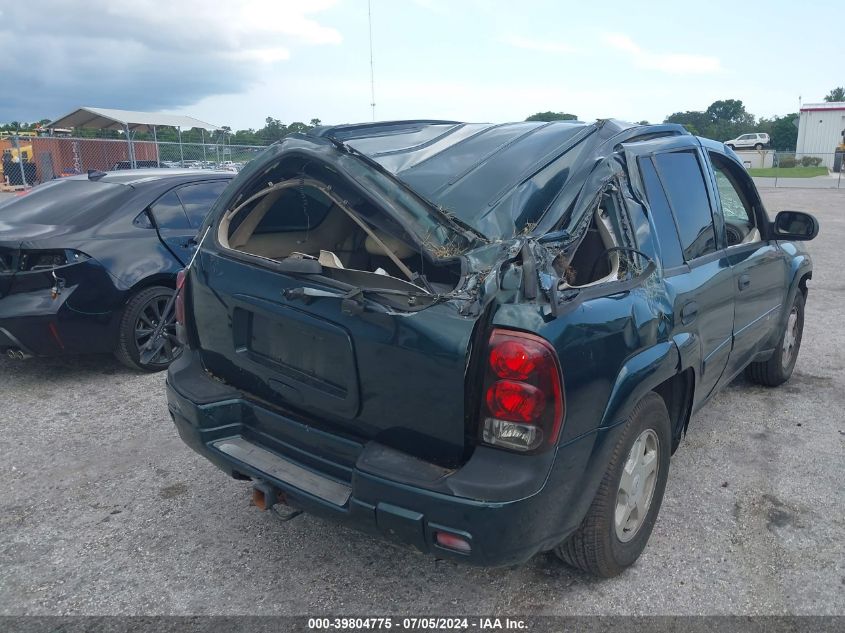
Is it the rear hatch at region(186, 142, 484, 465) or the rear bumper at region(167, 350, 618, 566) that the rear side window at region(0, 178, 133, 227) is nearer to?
the rear hatch at region(186, 142, 484, 465)

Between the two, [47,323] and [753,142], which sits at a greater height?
[753,142]

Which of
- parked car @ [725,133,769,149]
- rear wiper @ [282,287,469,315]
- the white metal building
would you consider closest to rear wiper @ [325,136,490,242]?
rear wiper @ [282,287,469,315]

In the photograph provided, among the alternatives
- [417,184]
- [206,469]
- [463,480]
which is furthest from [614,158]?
[206,469]

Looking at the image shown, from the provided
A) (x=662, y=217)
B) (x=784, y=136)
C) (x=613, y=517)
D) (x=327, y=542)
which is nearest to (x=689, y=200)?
(x=662, y=217)

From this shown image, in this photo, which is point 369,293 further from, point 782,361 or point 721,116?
point 721,116

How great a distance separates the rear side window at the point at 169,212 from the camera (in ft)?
18.3

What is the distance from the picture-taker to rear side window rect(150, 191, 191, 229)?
5.57 m

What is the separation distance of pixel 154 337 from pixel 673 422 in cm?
394

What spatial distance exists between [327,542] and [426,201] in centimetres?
164

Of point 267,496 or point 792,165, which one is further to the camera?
point 792,165

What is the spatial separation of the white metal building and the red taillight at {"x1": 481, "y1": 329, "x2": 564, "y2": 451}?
5613cm

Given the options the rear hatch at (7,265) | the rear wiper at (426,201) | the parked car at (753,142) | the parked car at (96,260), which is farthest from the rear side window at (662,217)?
the parked car at (753,142)

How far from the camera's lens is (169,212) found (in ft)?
18.6

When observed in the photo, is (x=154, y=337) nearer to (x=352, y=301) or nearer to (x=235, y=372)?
(x=235, y=372)
